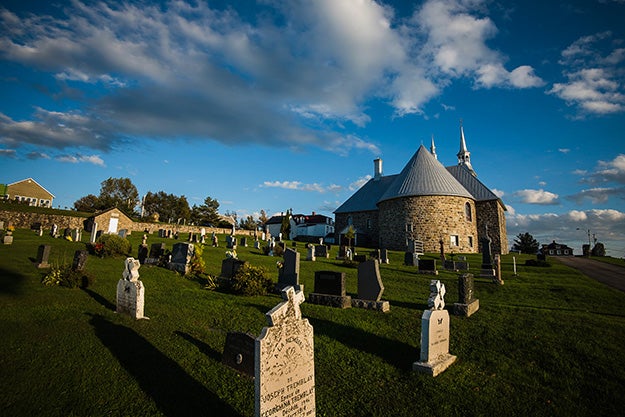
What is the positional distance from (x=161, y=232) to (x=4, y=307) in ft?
76.3

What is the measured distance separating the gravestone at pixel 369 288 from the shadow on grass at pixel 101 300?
20.5ft

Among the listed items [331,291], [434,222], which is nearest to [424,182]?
[434,222]

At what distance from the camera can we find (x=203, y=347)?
19.3ft

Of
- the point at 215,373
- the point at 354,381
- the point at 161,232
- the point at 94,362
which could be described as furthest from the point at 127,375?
the point at 161,232

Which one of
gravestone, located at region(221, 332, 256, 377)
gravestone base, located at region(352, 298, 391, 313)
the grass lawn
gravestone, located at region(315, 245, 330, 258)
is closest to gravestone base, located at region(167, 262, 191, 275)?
the grass lawn

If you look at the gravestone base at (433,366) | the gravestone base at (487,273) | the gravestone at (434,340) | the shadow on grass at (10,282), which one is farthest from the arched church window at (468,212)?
the shadow on grass at (10,282)

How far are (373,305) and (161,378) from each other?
222 inches

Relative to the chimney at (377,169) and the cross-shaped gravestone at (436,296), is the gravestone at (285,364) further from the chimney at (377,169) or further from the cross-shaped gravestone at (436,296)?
the chimney at (377,169)

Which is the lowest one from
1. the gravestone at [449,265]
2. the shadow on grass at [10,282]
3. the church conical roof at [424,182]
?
the shadow on grass at [10,282]

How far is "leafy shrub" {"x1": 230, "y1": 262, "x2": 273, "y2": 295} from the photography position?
32.7ft

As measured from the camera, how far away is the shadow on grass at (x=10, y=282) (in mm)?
8230

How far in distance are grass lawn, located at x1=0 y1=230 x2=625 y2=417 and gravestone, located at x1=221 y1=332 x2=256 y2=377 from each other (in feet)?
0.44

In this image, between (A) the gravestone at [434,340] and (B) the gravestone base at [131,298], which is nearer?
(A) the gravestone at [434,340]

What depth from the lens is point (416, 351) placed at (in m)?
6.34
